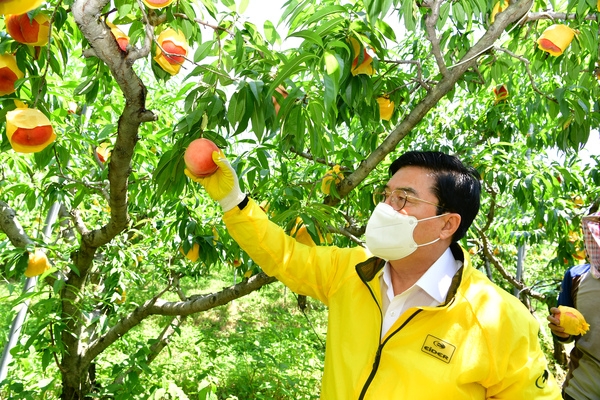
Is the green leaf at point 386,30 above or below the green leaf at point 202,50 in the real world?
above

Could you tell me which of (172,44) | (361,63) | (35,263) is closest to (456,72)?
(361,63)

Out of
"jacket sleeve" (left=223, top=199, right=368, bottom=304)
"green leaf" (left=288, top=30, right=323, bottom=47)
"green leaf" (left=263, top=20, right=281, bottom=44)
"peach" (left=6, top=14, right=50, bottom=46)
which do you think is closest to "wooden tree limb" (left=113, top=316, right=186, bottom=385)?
"jacket sleeve" (left=223, top=199, right=368, bottom=304)

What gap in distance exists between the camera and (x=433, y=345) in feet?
4.23

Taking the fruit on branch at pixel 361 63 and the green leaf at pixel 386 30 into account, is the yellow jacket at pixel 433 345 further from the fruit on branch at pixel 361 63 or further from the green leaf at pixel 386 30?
the green leaf at pixel 386 30

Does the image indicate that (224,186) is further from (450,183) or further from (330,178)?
(330,178)

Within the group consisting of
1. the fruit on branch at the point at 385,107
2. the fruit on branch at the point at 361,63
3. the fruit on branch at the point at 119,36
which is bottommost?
the fruit on branch at the point at 361,63

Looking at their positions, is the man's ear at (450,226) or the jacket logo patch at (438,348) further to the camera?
the man's ear at (450,226)

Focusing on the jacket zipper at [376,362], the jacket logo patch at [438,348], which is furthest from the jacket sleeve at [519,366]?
the jacket zipper at [376,362]

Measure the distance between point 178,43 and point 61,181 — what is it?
4.17 feet

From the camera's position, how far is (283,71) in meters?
1.14

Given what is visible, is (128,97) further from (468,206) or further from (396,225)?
(468,206)

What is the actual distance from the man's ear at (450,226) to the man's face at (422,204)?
2 centimetres

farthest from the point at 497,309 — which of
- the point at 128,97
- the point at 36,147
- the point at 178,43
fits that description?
the point at 36,147

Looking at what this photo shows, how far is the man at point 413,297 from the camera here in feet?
4.09
